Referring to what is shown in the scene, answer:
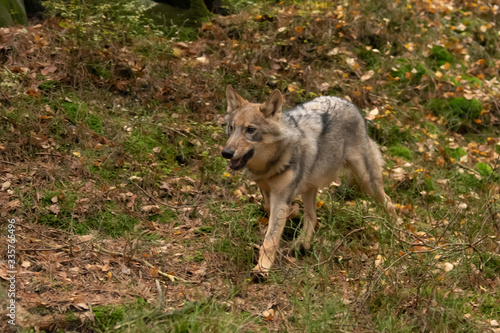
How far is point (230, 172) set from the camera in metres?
7.34

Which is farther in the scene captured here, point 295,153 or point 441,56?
point 441,56

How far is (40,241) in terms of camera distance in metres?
5.51

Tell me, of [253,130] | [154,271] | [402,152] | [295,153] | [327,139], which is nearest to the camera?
[154,271]

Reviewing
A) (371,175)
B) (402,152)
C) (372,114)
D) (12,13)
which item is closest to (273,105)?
(371,175)

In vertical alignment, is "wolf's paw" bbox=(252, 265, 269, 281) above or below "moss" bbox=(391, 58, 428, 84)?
above

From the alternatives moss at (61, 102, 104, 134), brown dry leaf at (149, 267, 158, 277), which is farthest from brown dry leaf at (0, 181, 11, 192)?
brown dry leaf at (149, 267, 158, 277)

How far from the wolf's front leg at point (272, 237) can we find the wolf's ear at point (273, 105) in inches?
39.7

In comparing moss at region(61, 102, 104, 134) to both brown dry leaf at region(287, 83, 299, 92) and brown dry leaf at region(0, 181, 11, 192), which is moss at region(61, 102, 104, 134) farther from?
brown dry leaf at region(287, 83, 299, 92)

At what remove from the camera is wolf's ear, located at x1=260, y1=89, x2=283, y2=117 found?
5809 mm

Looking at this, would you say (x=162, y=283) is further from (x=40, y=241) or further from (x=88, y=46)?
(x=88, y=46)

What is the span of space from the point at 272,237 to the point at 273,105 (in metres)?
1.47

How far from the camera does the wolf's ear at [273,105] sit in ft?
19.1

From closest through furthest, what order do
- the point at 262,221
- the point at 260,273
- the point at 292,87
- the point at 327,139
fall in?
the point at 260,273 → the point at 262,221 → the point at 327,139 → the point at 292,87

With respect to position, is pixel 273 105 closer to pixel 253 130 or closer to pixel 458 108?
pixel 253 130
